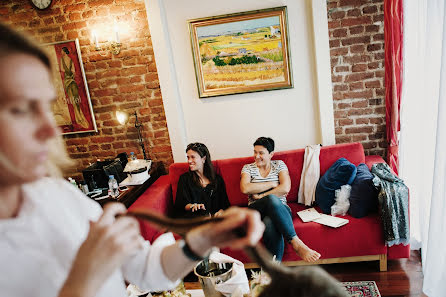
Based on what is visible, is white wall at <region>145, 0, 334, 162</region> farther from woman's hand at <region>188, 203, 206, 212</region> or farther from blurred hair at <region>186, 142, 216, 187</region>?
woman's hand at <region>188, 203, 206, 212</region>

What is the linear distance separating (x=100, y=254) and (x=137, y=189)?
2.44m

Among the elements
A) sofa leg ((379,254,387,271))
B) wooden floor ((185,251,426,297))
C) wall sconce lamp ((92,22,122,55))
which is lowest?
wooden floor ((185,251,426,297))

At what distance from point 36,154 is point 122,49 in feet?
9.80

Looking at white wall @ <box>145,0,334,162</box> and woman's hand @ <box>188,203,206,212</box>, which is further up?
white wall @ <box>145,0,334,162</box>

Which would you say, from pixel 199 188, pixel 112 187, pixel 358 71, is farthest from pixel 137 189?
pixel 358 71

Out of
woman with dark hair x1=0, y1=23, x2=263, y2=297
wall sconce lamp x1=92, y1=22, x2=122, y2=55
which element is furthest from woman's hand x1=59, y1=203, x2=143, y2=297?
wall sconce lamp x1=92, y1=22, x2=122, y2=55

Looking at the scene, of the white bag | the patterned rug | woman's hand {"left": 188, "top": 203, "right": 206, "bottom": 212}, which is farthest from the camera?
woman's hand {"left": 188, "top": 203, "right": 206, "bottom": 212}

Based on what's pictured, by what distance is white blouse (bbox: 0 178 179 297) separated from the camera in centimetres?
58

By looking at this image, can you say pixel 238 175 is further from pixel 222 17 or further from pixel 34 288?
pixel 34 288

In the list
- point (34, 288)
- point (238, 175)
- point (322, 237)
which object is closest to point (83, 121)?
point (238, 175)

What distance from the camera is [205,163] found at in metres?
2.72

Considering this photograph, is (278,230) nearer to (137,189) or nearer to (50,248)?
(137,189)

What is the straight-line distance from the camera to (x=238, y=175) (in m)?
2.82

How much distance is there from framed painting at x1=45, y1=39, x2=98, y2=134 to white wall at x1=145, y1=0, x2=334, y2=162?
948mm
